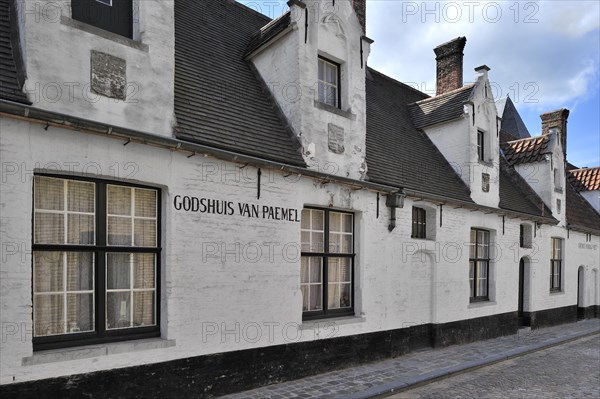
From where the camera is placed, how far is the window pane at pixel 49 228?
17.1 ft

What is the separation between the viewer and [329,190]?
326 inches

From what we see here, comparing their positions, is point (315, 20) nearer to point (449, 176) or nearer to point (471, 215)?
point (449, 176)

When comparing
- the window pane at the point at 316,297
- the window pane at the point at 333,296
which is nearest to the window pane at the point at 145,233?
the window pane at the point at 316,297

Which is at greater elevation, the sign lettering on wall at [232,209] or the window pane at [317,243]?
the sign lettering on wall at [232,209]

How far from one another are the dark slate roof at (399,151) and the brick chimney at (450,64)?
213 centimetres

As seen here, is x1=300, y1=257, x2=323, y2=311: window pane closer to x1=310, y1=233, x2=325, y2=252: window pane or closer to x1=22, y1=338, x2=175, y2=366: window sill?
x1=310, y1=233, x2=325, y2=252: window pane

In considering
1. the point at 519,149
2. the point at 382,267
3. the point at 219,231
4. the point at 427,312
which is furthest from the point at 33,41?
the point at 519,149

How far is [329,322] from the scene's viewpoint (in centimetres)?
811

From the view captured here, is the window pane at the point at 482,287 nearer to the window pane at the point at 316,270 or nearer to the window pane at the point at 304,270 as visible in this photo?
the window pane at the point at 316,270

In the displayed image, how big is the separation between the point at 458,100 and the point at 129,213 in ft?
33.1

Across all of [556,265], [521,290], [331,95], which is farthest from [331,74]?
[556,265]

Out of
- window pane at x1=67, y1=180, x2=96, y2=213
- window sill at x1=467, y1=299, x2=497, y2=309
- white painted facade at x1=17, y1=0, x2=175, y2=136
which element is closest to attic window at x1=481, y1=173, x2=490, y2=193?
window sill at x1=467, y1=299, x2=497, y2=309

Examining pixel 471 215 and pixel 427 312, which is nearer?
pixel 427 312

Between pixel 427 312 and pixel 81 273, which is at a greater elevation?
pixel 81 273
